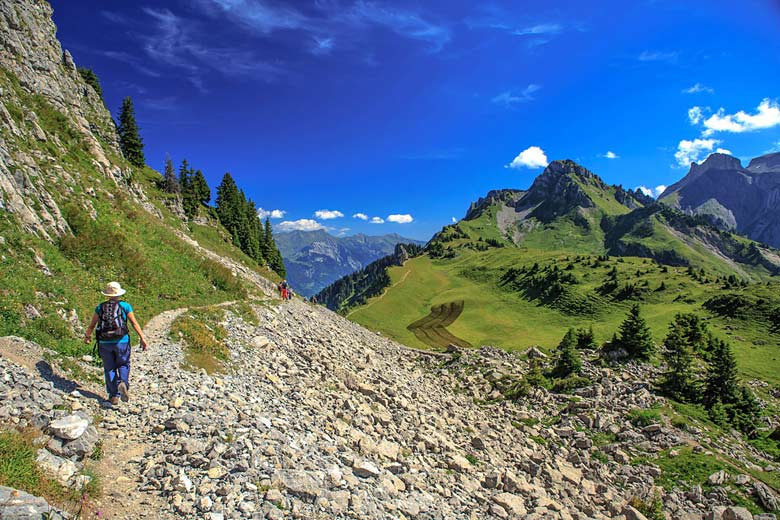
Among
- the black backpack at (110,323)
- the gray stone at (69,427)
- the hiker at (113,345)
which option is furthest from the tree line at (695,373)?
the gray stone at (69,427)

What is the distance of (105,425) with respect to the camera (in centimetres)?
1028

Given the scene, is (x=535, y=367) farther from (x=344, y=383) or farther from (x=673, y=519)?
(x=344, y=383)

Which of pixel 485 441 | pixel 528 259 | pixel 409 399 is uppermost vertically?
pixel 528 259

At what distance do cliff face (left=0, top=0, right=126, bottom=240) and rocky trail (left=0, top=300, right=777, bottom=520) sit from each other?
9854mm

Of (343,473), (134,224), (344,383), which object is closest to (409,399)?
(344,383)

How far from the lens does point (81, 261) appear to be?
22.6 metres

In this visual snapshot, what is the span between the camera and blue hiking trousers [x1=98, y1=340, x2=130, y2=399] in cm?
1159

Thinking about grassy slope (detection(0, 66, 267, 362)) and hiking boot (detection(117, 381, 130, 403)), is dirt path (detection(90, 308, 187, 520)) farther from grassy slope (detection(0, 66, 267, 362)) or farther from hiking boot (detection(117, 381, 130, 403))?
grassy slope (detection(0, 66, 267, 362))

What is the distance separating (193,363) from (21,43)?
5664 cm

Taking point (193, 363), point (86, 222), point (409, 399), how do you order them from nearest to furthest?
point (193, 363) < point (409, 399) < point (86, 222)

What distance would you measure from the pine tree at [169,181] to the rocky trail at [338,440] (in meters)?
61.8

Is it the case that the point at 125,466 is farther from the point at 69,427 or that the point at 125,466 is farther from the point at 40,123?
the point at 40,123

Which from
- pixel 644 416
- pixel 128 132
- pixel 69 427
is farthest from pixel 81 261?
pixel 128 132

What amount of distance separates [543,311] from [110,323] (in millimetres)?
121243
